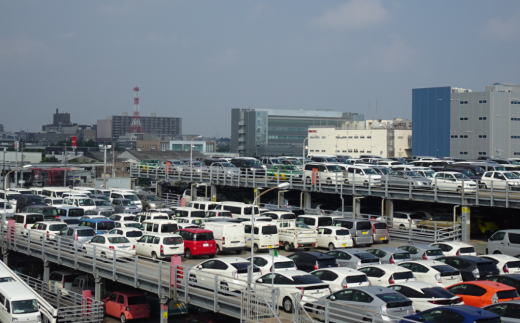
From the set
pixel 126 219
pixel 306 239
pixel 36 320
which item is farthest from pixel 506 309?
pixel 126 219

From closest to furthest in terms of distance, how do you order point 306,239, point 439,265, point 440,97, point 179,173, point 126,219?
point 439,265, point 306,239, point 126,219, point 179,173, point 440,97

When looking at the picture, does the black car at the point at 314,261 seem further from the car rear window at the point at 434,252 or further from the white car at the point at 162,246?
the white car at the point at 162,246

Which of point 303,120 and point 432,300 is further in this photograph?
point 303,120

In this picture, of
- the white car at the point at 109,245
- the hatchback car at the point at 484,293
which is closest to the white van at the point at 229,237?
the white car at the point at 109,245

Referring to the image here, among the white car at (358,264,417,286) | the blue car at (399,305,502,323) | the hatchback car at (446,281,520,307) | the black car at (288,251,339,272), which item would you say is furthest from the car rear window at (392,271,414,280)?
the blue car at (399,305,502,323)

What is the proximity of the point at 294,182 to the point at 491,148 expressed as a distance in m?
49.7

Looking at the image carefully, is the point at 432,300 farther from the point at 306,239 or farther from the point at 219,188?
the point at 219,188

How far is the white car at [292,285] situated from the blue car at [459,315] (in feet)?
14.6

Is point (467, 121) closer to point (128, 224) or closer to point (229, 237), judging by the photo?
point (229, 237)

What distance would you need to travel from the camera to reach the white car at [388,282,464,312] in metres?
18.8

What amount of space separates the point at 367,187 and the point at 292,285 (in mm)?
25731

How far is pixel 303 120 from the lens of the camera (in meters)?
187

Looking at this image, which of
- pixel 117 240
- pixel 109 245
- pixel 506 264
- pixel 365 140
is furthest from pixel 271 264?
pixel 365 140

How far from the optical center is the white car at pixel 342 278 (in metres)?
20.8
